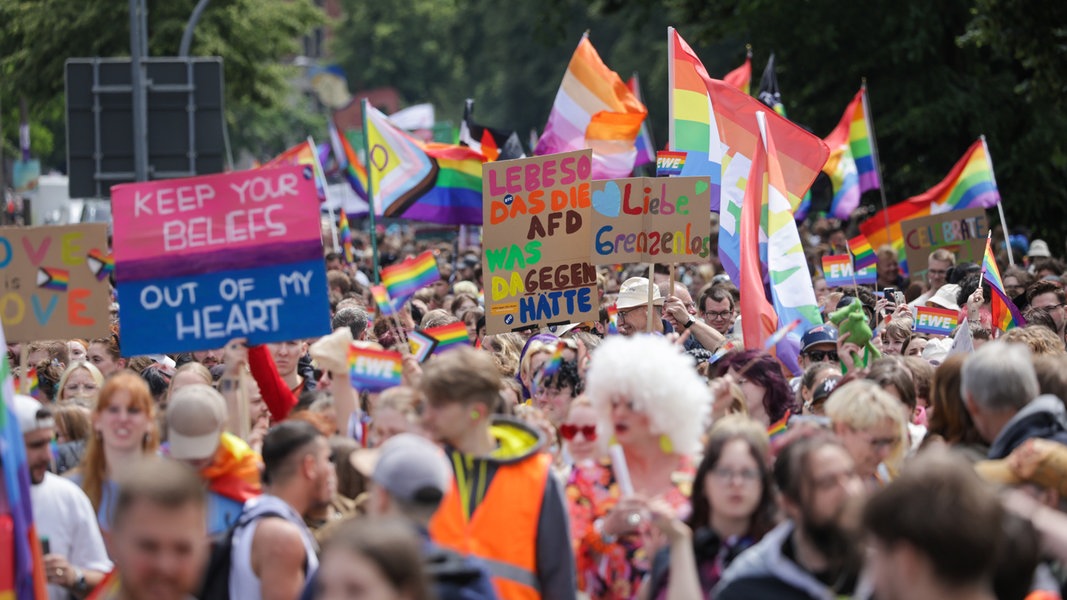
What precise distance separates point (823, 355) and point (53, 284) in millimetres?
3901

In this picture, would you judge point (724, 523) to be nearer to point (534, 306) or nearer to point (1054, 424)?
point (1054, 424)

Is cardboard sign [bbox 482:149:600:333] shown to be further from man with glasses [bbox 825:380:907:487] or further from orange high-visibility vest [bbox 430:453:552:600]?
orange high-visibility vest [bbox 430:453:552:600]

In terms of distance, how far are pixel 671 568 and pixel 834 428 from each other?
4.34 ft

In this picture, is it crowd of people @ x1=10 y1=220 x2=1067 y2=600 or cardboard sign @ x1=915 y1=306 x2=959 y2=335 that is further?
cardboard sign @ x1=915 y1=306 x2=959 y2=335

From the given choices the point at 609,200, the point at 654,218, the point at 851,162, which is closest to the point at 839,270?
the point at 654,218

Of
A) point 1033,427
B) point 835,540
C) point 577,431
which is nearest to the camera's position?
point 835,540

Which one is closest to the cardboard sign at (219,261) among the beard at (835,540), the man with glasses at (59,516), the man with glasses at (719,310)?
the man with glasses at (59,516)

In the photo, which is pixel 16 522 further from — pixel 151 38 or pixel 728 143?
pixel 151 38

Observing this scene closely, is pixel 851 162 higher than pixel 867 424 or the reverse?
higher

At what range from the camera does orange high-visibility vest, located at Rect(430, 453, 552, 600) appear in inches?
192

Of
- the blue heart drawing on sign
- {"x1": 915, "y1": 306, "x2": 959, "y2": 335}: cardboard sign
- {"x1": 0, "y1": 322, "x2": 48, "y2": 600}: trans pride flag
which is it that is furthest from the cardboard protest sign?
{"x1": 0, "y1": 322, "x2": 48, "y2": 600}: trans pride flag

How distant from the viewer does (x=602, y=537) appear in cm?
525

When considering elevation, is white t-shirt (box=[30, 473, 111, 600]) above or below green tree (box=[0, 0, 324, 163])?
below

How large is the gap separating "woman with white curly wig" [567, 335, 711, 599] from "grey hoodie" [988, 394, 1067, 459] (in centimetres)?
91
